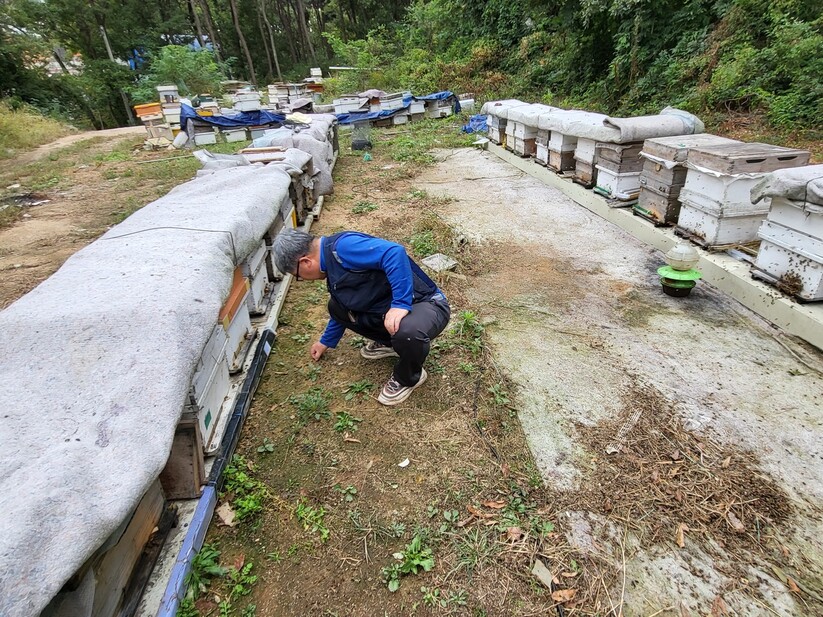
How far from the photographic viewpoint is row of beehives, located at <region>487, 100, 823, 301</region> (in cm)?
337

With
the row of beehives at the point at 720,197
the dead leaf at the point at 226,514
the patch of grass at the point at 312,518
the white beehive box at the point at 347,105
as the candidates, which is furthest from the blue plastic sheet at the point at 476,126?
the dead leaf at the point at 226,514

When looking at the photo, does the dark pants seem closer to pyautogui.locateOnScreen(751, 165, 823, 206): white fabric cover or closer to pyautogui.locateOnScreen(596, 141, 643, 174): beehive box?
pyautogui.locateOnScreen(751, 165, 823, 206): white fabric cover

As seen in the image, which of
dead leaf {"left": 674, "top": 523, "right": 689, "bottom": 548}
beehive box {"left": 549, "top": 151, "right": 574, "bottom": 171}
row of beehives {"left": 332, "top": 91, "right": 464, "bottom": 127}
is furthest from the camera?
row of beehives {"left": 332, "top": 91, "right": 464, "bottom": 127}

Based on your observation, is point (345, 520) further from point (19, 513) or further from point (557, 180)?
point (557, 180)

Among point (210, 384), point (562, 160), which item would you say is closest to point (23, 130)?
point (562, 160)

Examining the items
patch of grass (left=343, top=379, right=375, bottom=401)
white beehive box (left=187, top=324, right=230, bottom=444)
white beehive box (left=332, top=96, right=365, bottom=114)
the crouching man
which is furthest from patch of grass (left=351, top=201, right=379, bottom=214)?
white beehive box (left=332, top=96, right=365, bottom=114)

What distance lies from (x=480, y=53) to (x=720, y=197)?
15.3 metres

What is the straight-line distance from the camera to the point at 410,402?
122 inches

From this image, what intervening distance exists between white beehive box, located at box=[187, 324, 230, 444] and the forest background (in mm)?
7918

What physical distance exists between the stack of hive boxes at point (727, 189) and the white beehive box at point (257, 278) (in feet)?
12.7

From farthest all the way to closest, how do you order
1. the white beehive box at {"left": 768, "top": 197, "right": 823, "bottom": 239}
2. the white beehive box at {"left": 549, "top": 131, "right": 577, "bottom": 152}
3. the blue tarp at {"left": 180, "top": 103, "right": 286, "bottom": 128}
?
the blue tarp at {"left": 180, "top": 103, "right": 286, "bottom": 128} < the white beehive box at {"left": 549, "top": 131, "right": 577, "bottom": 152} < the white beehive box at {"left": 768, "top": 197, "right": 823, "bottom": 239}

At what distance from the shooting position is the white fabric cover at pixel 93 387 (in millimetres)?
1318

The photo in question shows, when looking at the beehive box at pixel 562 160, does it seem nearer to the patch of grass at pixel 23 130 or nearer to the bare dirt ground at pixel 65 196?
the bare dirt ground at pixel 65 196

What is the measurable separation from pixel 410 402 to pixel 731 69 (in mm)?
8588
